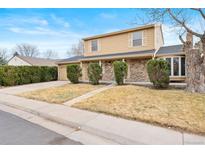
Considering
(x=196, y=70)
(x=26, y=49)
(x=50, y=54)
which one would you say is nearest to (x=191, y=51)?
(x=196, y=70)

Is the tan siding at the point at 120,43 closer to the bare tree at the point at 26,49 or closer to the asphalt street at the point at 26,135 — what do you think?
the asphalt street at the point at 26,135

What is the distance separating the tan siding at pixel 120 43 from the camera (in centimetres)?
1608

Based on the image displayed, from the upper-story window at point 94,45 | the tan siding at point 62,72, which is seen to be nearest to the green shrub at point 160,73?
the upper-story window at point 94,45

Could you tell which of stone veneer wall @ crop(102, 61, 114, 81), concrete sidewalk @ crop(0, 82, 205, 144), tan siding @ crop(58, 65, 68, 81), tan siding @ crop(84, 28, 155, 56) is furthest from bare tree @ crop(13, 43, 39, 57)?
concrete sidewalk @ crop(0, 82, 205, 144)

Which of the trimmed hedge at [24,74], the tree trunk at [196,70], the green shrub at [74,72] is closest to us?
the tree trunk at [196,70]

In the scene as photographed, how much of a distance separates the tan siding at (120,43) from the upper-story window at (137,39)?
1.31 ft

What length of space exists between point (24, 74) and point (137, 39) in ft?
40.5

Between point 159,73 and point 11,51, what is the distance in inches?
2547

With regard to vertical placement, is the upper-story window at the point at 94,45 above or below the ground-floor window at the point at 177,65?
above

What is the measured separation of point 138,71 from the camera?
54.0 feet

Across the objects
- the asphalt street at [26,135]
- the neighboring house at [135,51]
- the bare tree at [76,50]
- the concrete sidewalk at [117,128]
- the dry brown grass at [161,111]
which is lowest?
the asphalt street at [26,135]

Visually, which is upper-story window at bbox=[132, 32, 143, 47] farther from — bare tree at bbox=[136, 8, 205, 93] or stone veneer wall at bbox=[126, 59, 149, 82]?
bare tree at bbox=[136, 8, 205, 93]

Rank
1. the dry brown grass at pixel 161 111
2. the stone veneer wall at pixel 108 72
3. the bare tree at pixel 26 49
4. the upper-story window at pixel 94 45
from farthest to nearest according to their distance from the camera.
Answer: the bare tree at pixel 26 49, the upper-story window at pixel 94 45, the stone veneer wall at pixel 108 72, the dry brown grass at pixel 161 111

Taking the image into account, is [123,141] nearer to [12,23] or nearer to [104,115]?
[104,115]
